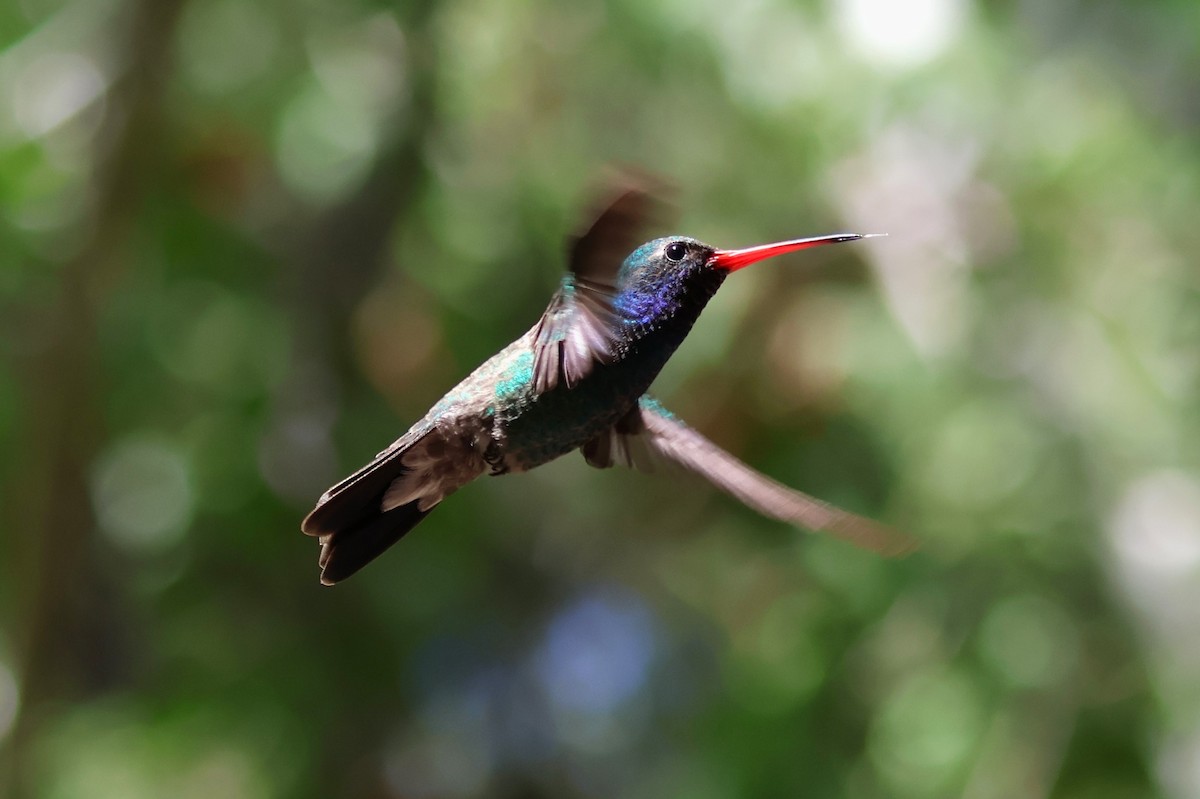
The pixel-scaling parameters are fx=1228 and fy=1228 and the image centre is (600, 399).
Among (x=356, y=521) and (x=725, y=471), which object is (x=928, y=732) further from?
(x=356, y=521)

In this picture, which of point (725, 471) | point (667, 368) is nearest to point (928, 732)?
point (667, 368)

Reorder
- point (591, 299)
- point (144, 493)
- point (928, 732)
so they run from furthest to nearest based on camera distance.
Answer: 1. point (144, 493)
2. point (928, 732)
3. point (591, 299)

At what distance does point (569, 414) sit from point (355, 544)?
0.77 feet

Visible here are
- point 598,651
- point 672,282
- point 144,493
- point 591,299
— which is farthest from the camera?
point 598,651

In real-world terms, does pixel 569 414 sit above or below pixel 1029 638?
above

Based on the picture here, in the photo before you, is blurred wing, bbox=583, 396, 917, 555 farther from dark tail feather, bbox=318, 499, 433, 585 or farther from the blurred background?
the blurred background

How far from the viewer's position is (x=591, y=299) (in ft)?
3.02

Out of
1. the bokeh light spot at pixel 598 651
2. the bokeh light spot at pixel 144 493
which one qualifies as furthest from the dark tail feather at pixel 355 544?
the bokeh light spot at pixel 598 651

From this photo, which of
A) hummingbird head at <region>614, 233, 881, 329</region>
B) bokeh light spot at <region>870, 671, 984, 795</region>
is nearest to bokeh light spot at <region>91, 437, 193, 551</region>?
bokeh light spot at <region>870, 671, 984, 795</region>

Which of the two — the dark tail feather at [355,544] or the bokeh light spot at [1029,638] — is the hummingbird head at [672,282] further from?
the bokeh light spot at [1029,638]

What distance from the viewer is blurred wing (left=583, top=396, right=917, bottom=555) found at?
34.7 inches

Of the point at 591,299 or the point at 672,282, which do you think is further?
the point at 672,282

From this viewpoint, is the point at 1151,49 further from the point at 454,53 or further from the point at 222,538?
the point at 222,538

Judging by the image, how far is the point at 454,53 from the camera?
10.3 feet
